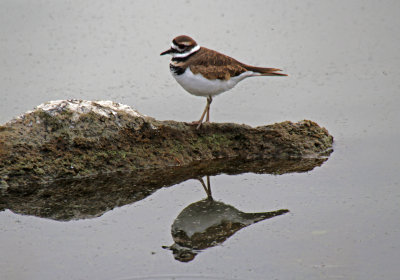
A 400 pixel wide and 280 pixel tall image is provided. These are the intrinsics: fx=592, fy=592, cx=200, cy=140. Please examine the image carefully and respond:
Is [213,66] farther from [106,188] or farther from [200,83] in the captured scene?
[106,188]

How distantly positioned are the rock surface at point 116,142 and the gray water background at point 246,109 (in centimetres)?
45

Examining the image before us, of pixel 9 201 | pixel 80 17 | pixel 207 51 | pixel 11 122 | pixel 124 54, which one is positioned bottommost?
pixel 9 201

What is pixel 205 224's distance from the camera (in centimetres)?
506

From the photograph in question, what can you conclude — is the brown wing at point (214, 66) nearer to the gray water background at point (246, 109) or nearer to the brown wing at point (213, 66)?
the brown wing at point (213, 66)

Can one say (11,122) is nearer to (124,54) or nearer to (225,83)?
(225,83)

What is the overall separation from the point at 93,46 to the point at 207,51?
314 centimetres

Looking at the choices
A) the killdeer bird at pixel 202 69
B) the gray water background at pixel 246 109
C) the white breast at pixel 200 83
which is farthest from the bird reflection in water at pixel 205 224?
the white breast at pixel 200 83

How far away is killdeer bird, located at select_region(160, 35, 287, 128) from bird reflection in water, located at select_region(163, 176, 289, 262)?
4.17ft

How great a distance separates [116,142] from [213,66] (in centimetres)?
137

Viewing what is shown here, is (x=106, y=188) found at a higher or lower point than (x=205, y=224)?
higher

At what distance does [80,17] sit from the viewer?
10148mm

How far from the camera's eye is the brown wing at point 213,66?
21.0 ft

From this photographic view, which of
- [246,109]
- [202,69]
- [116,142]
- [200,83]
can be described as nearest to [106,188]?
[116,142]

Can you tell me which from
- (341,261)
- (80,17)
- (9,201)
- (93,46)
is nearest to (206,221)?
(341,261)
